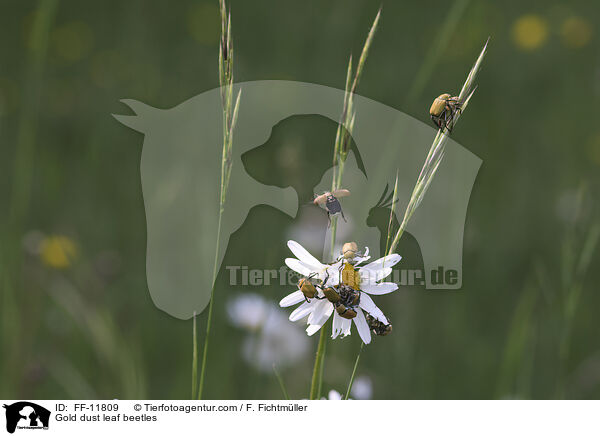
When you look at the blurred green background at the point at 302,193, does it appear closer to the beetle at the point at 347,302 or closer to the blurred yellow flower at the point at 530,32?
the blurred yellow flower at the point at 530,32

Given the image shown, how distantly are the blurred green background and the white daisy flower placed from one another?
0.52m

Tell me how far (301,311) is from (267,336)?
3.80 feet

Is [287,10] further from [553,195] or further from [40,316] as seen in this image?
[40,316]

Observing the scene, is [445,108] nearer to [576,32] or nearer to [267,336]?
[267,336]

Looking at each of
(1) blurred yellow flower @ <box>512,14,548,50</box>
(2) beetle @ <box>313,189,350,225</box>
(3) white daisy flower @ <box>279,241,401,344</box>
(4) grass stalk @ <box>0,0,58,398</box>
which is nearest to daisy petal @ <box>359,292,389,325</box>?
(3) white daisy flower @ <box>279,241,401,344</box>

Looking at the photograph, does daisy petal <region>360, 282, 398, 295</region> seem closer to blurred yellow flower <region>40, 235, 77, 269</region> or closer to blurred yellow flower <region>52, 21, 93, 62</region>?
blurred yellow flower <region>40, 235, 77, 269</region>

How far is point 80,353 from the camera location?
201cm

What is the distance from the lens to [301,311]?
0.63m

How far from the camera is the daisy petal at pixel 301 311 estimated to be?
623mm

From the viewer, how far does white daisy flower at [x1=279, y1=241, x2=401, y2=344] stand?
0.63 meters

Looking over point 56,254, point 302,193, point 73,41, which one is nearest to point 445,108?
point 302,193

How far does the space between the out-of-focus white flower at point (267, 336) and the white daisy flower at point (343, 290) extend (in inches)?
38.8
